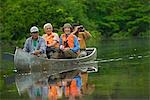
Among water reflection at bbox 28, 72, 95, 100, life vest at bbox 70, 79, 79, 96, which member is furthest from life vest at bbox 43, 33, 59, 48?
life vest at bbox 70, 79, 79, 96

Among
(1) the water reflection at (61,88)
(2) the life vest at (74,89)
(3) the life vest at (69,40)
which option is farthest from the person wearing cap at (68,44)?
(2) the life vest at (74,89)

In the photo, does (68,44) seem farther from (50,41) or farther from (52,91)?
(52,91)

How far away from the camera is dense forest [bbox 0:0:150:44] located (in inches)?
1692

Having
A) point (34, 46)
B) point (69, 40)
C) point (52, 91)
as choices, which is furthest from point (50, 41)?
point (52, 91)

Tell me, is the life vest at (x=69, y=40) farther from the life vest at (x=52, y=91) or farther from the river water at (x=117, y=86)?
the life vest at (x=52, y=91)

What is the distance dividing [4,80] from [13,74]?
198cm

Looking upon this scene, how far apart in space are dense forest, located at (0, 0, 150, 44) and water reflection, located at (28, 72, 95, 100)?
2479 centimetres

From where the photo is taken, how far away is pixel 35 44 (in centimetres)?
→ 1717

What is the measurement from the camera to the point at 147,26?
2657 inches

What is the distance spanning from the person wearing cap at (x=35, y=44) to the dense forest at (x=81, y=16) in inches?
844

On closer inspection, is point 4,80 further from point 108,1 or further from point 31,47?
point 108,1

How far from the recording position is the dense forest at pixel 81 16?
42969 mm

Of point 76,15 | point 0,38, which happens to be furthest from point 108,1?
point 0,38

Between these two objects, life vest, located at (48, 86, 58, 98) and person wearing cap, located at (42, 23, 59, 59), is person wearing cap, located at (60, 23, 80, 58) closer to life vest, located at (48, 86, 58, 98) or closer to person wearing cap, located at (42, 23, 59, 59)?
person wearing cap, located at (42, 23, 59, 59)
